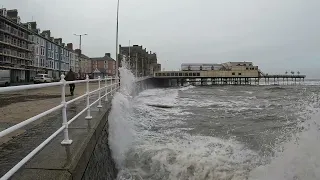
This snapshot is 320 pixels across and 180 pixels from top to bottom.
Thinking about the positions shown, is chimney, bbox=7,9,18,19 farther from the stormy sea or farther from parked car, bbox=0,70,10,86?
the stormy sea

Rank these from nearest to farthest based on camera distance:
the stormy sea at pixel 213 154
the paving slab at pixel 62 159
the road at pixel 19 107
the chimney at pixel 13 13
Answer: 1. the paving slab at pixel 62 159
2. the road at pixel 19 107
3. the stormy sea at pixel 213 154
4. the chimney at pixel 13 13

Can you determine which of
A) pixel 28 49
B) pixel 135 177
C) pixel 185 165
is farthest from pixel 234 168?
pixel 28 49

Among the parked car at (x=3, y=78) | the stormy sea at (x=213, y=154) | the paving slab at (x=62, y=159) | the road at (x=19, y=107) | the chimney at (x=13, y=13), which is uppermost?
the chimney at (x=13, y=13)

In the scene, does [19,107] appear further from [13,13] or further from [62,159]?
[13,13]

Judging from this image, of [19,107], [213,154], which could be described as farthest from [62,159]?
[19,107]

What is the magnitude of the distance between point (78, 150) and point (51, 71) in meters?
71.3

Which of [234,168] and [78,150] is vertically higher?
[78,150]

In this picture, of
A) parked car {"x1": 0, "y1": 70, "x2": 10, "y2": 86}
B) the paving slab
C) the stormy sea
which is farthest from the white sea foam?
parked car {"x1": 0, "y1": 70, "x2": 10, "y2": 86}

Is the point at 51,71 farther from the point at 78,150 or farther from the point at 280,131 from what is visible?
the point at 78,150

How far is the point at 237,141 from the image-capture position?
33.4 feet

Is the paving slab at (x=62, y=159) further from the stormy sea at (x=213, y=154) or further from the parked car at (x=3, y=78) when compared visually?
the parked car at (x=3, y=78)

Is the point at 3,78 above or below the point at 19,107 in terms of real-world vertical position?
above

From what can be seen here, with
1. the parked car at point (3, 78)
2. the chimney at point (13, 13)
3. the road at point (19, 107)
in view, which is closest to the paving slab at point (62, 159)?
the road at point (19, 107)

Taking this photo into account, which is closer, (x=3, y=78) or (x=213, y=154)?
(x=213, y=154)
